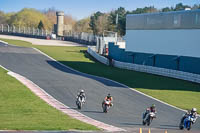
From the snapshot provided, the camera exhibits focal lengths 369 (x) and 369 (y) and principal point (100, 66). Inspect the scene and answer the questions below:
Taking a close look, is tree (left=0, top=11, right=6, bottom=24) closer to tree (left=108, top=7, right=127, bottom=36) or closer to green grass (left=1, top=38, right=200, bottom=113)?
tree (left=108, top=7, right=127, bottom=36)

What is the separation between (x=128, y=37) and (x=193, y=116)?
37743 mm

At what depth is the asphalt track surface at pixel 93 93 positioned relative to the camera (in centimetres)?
2256

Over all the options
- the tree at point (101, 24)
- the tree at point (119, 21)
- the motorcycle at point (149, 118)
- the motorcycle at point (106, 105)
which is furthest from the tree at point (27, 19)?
the motorcycle at point (149, 118)

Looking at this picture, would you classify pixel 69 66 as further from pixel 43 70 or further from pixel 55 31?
pixel 55 31

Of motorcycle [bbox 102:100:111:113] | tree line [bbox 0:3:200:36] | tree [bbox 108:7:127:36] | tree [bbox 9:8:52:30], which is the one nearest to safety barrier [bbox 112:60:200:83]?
motorcycle [bbox 102:100:111:113]

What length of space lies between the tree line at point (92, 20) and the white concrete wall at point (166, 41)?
20.5m

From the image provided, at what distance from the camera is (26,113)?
2289 cm

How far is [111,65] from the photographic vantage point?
180ft

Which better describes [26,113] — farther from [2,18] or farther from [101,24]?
[2,18]

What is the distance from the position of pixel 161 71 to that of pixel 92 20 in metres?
80.3

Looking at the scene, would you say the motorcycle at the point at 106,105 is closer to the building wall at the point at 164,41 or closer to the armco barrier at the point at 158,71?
the armco barrier at the point at 158,71

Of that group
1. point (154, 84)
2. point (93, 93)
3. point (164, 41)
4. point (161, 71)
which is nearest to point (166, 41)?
point (164, 41)

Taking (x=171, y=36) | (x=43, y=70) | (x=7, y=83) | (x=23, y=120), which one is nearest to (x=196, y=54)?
(x=171, y=36)

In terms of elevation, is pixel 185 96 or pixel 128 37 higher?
pixel 128 37
